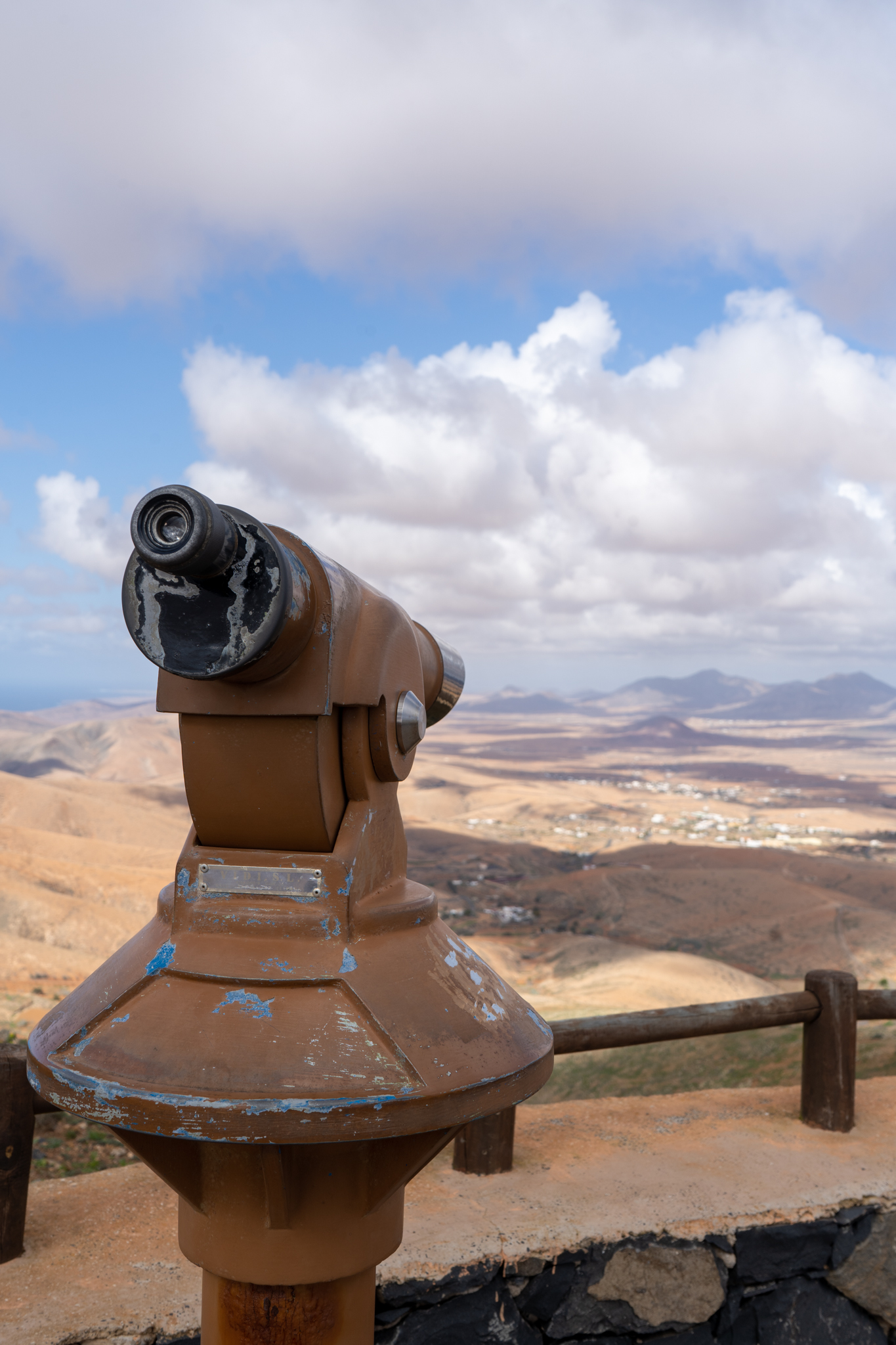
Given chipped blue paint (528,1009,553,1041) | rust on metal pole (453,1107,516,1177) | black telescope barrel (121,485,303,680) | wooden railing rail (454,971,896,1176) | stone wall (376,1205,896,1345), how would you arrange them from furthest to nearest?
wooden railing rail (454,971,896,1176)
rust on metal pole (453,1107,516,1177)
stone wall (376,1205,896,1345)
chipped blue paint (528,1009,553,1041)
black telescope barrel (121,485,303,680)

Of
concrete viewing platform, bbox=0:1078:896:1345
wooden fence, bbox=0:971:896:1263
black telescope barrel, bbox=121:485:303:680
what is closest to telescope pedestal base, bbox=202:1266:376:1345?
black telescope barrel, bbox=121:485:303:680

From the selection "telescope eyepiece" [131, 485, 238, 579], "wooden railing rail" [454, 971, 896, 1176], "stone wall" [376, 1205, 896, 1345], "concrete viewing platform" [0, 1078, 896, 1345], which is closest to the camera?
"telescope eyepiece" [131, 485, 238, 579]

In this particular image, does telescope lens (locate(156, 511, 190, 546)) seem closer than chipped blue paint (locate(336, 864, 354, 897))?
Yes

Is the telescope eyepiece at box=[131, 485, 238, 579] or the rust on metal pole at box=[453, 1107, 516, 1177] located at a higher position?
the telescope eyepiece at box=[131, 485, 238, 579]

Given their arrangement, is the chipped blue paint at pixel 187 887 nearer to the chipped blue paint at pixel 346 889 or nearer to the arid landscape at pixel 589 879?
the chipped blue paint at pixel 346 889

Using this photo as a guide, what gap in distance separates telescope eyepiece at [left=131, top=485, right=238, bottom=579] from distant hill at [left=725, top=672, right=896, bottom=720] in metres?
126

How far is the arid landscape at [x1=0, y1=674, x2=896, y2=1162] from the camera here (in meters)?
11.0

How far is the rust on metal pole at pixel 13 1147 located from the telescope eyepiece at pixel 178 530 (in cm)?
217

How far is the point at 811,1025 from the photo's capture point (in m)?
4.20

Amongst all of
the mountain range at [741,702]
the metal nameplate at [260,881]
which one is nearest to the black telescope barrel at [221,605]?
the metal nameplate at [260,881]

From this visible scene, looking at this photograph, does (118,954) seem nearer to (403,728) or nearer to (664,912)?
(403,728)

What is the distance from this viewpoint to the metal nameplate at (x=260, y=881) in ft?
Result: 5.04

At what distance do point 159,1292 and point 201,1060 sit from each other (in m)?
1.84

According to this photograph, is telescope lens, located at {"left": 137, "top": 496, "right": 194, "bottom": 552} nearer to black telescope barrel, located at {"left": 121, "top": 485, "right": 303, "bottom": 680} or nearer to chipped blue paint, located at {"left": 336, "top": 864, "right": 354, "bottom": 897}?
black telescope barrel, located at {"left": 121, "top": 485, "right": 303, "bottom": 680}
